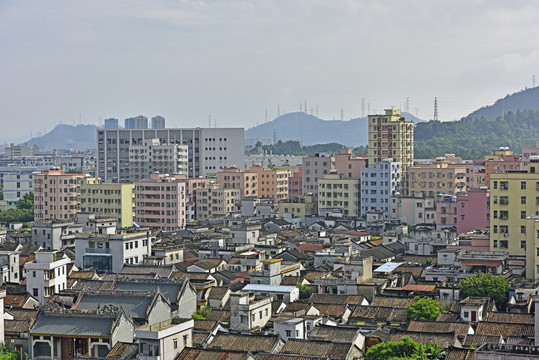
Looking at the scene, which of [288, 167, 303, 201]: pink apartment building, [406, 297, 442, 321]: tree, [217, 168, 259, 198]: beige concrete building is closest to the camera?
[406, 297, 442, 321]: tree

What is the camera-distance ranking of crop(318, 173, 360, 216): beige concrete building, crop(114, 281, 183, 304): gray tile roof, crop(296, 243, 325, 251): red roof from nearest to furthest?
crop(114, 281, 183, 304): gray tile roof → crop(296, 243, 325, 251): red roof → crop(318, 173, 360, 216): beige concrete building

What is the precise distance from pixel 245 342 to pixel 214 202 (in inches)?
2104

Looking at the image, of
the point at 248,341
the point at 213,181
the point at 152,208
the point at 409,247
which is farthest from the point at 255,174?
the point at 248,341

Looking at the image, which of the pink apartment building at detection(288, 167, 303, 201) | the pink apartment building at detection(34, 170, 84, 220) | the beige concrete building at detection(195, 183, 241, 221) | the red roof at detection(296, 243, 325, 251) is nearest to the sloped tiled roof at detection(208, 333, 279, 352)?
the red roof at detection(296, 243, 325, 251)

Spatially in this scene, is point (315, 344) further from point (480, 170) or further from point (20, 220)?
point (20, 220)

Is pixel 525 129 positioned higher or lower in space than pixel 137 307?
higher

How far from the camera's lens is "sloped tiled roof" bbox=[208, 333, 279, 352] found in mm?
26375

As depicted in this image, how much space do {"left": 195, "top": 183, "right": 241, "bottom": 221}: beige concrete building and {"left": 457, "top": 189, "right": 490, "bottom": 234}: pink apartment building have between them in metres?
29.2

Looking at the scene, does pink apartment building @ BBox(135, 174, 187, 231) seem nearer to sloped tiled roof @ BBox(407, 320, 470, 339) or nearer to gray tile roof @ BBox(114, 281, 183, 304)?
gray tile roof @ BBox(114, 281, 183, 304)

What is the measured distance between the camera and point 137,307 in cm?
2884

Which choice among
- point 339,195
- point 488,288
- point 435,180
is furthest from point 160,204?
point 488,288

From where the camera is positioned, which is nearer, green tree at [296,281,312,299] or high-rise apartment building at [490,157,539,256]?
green tree at [296,281,312,299]

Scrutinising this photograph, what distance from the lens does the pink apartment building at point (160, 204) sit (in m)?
69.9

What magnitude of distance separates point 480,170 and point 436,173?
4.47m
